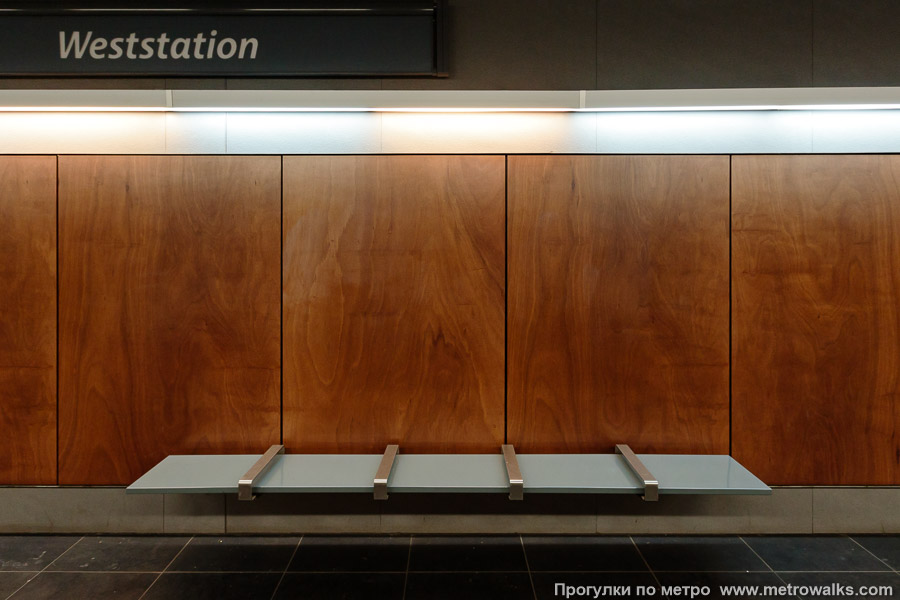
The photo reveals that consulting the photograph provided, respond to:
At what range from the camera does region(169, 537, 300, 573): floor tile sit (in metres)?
2.42

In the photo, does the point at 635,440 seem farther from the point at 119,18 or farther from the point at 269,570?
the point at 119,18

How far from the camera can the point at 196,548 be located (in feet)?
8.45

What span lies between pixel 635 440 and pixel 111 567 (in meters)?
2.67

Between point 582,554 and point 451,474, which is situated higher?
point 451,474

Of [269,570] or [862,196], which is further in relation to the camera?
[862,196]

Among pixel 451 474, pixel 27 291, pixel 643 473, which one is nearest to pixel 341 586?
pixel 451 474

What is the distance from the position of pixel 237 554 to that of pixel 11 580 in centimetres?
96

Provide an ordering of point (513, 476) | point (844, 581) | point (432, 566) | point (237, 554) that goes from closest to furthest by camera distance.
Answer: point (513, 476)
point (844, 581)
point (432, 566)
point (237, 554)

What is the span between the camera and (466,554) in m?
2.52

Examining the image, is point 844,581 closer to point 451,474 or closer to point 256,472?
point 451,474

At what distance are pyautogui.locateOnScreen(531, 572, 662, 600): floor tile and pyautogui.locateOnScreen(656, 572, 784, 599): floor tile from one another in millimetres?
98

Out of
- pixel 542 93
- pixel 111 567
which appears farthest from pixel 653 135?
pixel 111 567

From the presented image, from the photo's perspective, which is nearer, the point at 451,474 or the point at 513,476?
the point at 513,476

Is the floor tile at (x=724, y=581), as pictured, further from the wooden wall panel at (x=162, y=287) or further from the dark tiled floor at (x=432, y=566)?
the wooden wall panel at (x=162, y=287)
